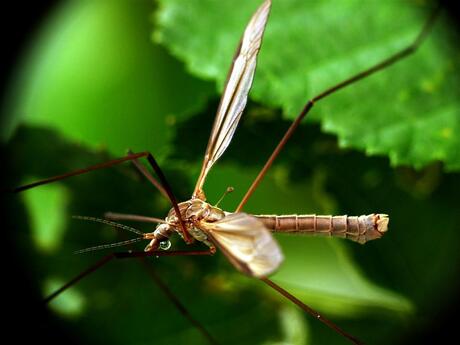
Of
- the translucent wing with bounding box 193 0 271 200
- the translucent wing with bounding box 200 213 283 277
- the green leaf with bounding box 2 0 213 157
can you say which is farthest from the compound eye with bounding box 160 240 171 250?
the green leaf with bounding box 2 0 213 157

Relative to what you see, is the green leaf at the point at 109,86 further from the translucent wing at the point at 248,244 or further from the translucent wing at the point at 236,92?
the translucent wing at the point at 248,244

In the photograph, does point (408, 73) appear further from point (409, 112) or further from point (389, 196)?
point (389, 196)

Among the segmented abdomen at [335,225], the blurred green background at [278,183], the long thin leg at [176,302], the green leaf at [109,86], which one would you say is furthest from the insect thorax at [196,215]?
the green leaf at [109,86]

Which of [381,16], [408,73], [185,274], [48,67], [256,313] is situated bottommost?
[256,313]

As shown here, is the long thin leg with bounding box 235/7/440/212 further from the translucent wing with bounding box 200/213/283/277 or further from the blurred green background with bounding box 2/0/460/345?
the translucent wing with bounding box 200/213/283/277

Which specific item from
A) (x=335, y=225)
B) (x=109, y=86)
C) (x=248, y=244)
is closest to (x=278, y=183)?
(x=335, y=225)

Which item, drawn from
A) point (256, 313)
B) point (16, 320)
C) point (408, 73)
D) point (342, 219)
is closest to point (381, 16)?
point (408, 73)
